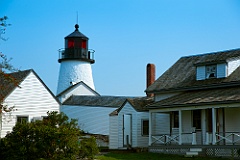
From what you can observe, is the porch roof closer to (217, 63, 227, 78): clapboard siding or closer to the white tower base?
(217, 63, 227, 78): clapboard siding

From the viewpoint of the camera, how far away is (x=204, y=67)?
31.2 m

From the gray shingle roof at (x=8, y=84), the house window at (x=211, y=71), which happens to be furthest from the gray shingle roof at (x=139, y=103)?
the gray shingle roof at (x=8, y=84)

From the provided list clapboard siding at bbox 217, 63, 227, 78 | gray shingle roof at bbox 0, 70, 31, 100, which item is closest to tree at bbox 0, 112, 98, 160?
→ gray shingle roof at bbox 0, 70, 31, 100

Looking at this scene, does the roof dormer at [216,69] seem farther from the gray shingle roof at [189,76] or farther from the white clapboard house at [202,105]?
the gray shingle roof at [189,76]

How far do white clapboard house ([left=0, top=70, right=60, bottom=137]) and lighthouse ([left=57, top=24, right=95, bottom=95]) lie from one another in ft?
60.3

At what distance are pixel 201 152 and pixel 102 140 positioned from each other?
1497 cm

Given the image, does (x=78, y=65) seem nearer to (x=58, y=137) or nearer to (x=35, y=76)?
(x=35, y=76)

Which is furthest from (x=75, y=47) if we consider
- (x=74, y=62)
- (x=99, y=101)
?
(x=99, y=101)

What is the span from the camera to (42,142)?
22.9 m

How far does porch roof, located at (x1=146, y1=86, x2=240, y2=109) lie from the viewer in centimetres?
2636

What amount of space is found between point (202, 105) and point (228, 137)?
7.61ft

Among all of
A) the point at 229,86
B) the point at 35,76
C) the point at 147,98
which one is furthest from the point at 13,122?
the point at 229,86

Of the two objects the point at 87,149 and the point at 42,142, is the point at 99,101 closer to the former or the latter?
the point at 87,149

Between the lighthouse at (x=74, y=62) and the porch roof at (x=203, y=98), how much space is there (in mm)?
20516
